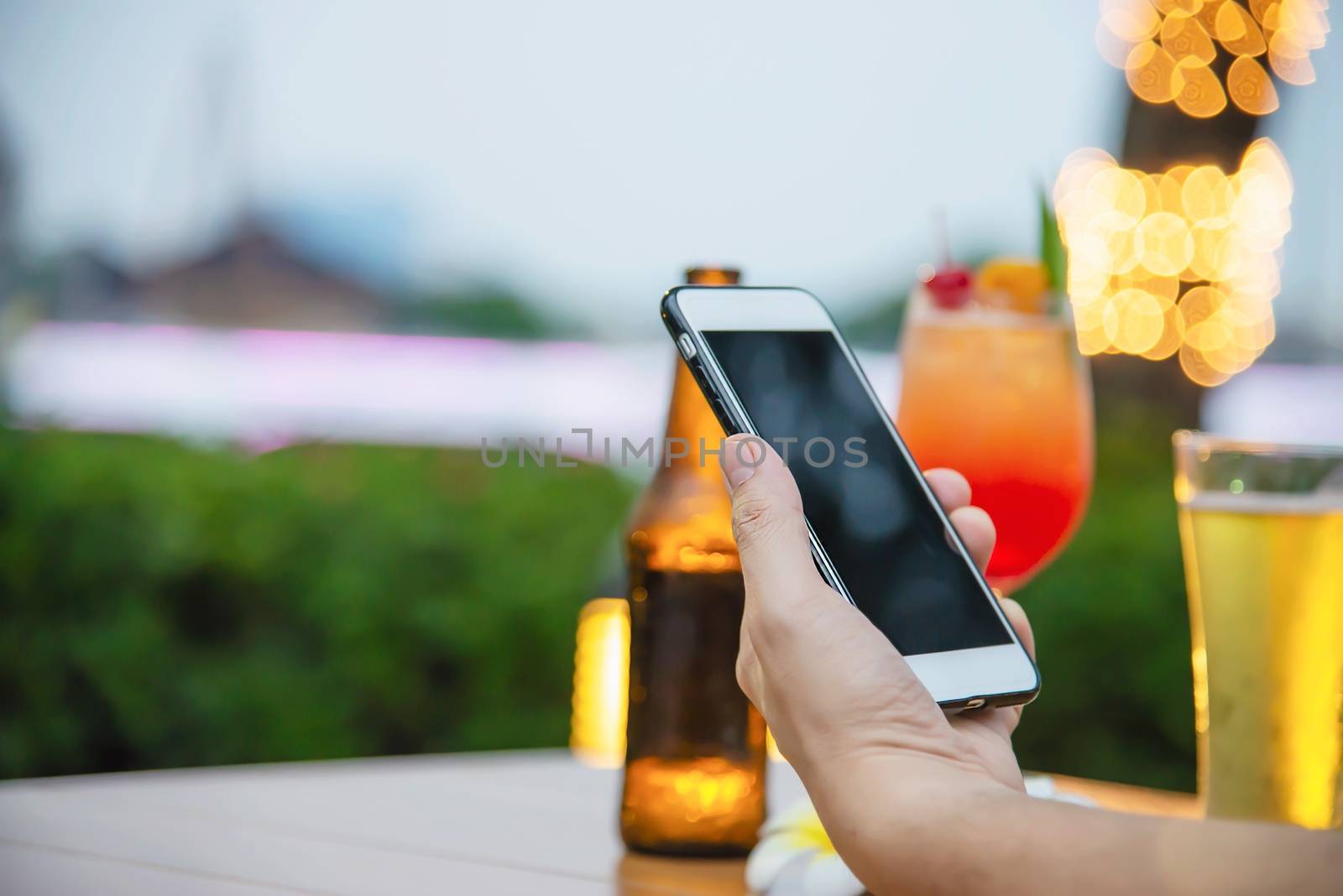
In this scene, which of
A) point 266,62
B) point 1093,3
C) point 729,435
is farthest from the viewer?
point 266,62

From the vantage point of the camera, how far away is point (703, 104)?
5383 millimetres

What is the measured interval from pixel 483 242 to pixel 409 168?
0.45 meters

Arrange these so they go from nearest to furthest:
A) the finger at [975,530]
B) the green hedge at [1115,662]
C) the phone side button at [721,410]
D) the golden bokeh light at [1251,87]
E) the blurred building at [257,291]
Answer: the phone side button at [721,410] → the finger at [975,530] → the green hedge at [1115,662] → the golden bokeh light at [1251,87] → the blurred building at [257,291]

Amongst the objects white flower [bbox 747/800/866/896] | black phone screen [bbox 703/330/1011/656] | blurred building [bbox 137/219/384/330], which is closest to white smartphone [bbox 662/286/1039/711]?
black phone screen [bbox 703/330/1011/656]

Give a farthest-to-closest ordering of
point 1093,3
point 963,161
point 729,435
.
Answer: point 963,161
point 1093,3
point 729,435

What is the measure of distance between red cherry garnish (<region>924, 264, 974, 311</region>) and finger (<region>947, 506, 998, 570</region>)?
1.09 feet

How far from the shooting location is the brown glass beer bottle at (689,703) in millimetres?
1066

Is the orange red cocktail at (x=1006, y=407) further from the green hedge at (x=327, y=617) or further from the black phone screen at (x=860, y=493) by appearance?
the green hedge at (x=327, y=617)

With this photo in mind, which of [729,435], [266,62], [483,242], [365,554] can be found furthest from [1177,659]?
[266,62]

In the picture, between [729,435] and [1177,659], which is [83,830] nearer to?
[729,435]

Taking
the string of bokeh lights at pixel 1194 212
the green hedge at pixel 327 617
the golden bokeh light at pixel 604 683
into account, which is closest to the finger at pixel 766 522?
the golden bokeh light at pixel 604 683

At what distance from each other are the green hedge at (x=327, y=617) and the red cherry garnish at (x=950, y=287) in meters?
1.74

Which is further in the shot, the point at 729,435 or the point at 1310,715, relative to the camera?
the point at 1310,715

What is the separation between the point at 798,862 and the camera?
947 millimetres
